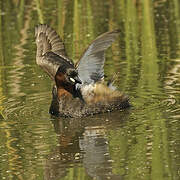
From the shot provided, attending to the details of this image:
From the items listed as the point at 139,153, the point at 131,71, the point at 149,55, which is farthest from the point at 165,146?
the point at 149,55

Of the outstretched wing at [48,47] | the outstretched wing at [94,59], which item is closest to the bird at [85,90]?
the outstretched wing at [94,59]

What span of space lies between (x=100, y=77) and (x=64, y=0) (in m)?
Result: 8.49

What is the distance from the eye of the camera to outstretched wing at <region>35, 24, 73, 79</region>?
427 inches

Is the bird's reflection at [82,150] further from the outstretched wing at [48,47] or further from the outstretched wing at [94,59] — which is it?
the outstretched wing at [48,47]

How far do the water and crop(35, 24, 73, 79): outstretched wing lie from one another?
0.53 meters

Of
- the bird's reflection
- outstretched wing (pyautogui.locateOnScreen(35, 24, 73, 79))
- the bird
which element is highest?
outstretched wing (pyautogui.locateOnScreen(35, 24, 73, 79))

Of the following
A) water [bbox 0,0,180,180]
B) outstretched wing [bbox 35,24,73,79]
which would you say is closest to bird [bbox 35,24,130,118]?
water [bbox 0,0,180,180]

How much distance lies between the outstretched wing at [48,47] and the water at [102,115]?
0.53m

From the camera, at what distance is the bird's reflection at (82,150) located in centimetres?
734

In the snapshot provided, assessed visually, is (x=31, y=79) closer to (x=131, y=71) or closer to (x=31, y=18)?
(x=131, y=71)

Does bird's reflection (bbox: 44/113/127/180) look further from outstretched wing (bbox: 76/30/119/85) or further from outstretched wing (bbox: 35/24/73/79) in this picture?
outstretched wing (bbox: 35/24/73/79)

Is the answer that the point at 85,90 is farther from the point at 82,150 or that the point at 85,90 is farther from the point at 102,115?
the point at 82,150

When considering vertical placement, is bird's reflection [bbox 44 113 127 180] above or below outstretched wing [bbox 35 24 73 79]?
below

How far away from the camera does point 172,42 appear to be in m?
14.0
